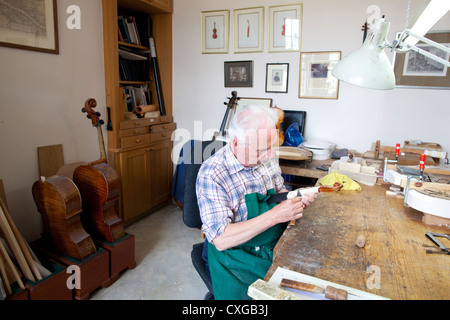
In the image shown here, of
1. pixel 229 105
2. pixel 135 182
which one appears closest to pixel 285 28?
pixel 229 105

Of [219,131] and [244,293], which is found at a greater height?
[219,131]

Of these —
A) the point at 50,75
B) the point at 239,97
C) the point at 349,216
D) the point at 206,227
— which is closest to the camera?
the point at 206,227

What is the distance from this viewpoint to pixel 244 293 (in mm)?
1313

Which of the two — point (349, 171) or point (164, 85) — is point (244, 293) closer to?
point (349, 171)

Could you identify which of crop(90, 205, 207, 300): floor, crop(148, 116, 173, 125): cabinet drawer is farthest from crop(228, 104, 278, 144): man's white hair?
crop(148, 116, 173, 125): cabinet drawer

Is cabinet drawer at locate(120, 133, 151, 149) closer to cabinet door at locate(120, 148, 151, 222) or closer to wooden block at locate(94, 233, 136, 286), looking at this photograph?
cabinet door at locate(120, 148, 151, 222)

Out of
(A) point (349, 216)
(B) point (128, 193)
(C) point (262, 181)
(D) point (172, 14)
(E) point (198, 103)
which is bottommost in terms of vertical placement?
(B) point (128, 193)

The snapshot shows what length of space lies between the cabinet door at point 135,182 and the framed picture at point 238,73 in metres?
1.21

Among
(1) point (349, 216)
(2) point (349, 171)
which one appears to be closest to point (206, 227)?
(1) point (349, 216)

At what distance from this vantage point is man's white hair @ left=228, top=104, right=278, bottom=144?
1.38 meters

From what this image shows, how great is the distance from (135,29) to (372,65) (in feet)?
9.07

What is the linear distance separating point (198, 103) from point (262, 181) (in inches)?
90.9

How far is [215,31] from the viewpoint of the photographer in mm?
3406

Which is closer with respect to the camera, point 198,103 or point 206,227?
point 206,227
